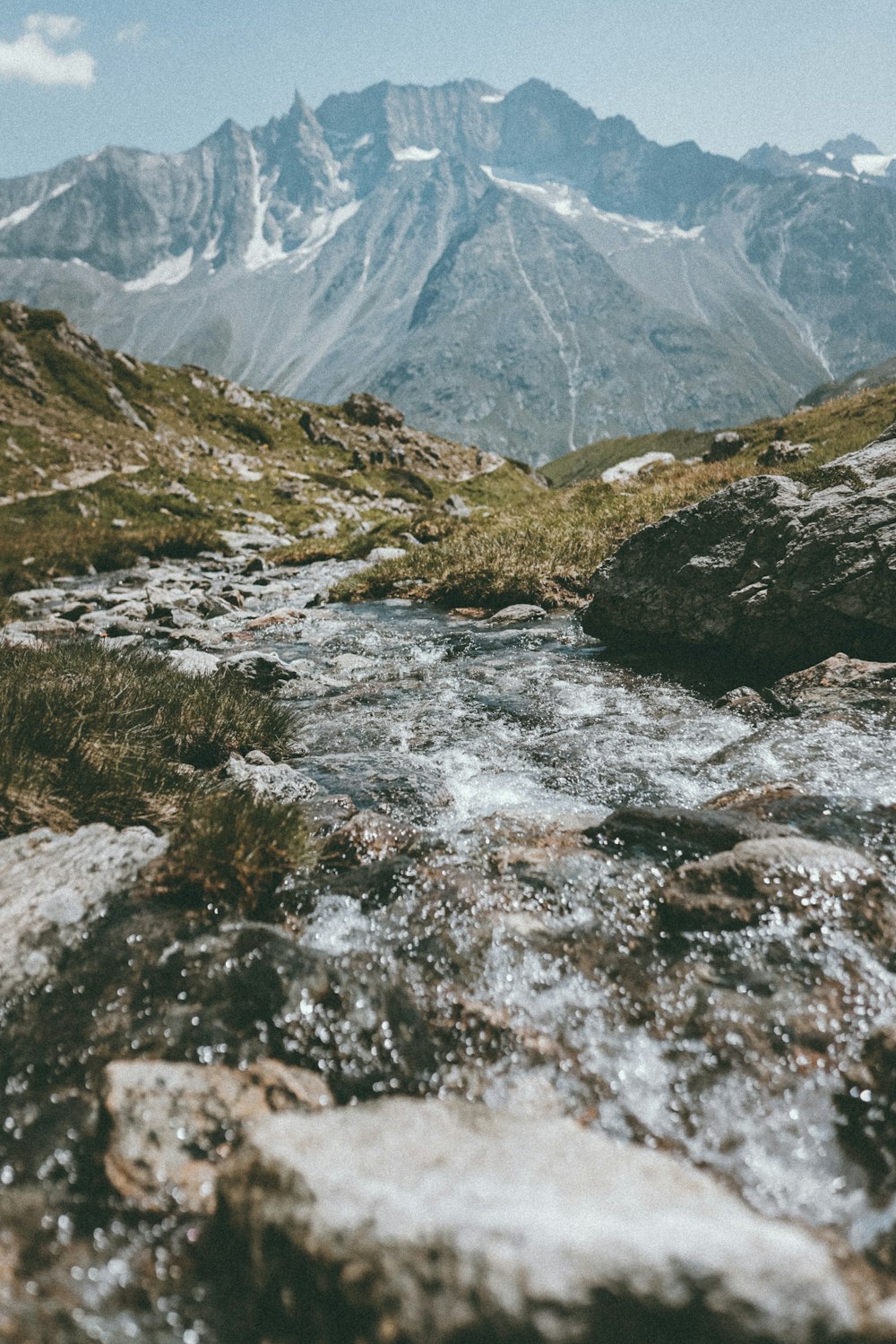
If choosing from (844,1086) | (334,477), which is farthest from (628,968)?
(334,477)

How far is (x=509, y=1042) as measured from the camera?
3.47 metres

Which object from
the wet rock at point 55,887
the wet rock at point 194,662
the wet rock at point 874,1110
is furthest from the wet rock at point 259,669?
the wet rock at point 874,1110

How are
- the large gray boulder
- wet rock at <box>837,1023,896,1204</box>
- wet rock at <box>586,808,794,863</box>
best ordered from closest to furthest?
wet rock at <box>837,1023,896,1204</box>, wet rock at <box>586,808,794,863</box>, the large gray boulder

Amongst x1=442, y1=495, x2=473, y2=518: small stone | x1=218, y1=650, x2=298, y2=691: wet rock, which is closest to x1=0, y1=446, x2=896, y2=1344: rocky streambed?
x1=218, y1=650, x2=298, y2=691: wet rock

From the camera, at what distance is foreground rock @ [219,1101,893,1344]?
6.03ft

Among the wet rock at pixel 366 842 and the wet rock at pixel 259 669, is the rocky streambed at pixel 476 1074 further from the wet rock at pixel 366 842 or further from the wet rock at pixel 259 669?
the wet rock at pixel 259 669

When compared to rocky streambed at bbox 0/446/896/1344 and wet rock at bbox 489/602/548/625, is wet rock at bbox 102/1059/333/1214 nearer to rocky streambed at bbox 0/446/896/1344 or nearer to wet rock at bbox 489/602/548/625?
rocky streambed at bbox 0/446/896/1344

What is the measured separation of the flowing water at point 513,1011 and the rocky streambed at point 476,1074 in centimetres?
2

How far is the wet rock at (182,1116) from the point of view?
2.59 metres

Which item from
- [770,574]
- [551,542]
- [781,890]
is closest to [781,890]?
[781,890]

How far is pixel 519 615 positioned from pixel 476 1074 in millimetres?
11480

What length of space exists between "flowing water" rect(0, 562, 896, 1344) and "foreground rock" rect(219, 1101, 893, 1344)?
43cm

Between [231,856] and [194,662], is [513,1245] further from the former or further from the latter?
[194,662]

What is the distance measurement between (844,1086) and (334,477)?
4385cm
